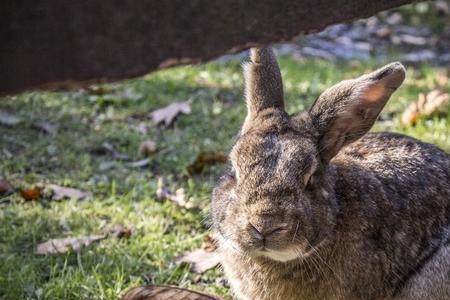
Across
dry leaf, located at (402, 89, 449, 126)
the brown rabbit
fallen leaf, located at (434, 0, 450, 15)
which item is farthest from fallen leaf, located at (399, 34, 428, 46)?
the brown rabbit

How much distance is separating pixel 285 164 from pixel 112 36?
155 centimetres

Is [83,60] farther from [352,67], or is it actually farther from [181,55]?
[352,67]

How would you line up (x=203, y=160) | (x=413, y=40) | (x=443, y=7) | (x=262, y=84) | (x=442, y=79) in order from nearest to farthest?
(x=262, y=84), (x=203, y=160), (x=442, y=79), (x=413, y=40), (x=443, y=7)

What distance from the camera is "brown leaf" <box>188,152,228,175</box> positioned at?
511cm

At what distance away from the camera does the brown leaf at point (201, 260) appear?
13.3ft

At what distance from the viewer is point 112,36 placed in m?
1.79

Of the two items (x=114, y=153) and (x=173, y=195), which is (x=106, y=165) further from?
(x=173, y=195)

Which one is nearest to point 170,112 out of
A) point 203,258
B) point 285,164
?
point 203,258

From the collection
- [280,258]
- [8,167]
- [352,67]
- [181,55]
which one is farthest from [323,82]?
[181,55]

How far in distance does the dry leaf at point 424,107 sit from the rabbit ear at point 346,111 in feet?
7.33

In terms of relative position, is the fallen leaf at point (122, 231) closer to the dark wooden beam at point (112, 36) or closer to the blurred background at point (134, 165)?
the blurred background at point (134, 165)


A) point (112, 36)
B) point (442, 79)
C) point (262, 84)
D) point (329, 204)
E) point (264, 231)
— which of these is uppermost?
point (112, 36)

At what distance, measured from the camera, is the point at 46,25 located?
1.76 meters

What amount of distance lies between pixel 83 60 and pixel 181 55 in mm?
233
